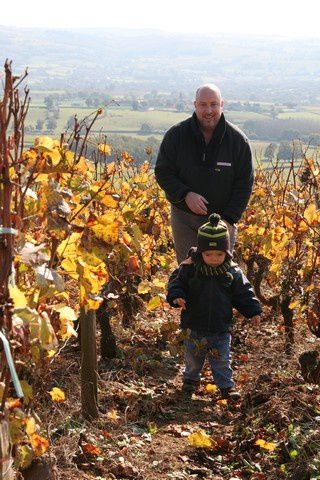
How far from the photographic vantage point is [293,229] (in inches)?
248

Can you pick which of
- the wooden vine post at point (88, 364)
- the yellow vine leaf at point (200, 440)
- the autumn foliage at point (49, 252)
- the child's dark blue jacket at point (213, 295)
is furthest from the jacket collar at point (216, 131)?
the yellow vine leaf at point (200, 440)

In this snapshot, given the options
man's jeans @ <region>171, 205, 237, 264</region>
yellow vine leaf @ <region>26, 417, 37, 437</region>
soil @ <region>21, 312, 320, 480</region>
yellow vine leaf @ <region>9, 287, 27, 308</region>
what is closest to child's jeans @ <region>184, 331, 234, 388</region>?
soil @ <region>21, 312, 320, 480</region>

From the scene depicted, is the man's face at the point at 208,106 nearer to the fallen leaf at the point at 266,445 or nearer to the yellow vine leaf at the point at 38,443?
the fallen leaf at the point at 266,445

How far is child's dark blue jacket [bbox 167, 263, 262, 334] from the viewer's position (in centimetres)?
517

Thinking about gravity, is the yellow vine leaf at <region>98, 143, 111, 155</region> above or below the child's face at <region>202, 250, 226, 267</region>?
above

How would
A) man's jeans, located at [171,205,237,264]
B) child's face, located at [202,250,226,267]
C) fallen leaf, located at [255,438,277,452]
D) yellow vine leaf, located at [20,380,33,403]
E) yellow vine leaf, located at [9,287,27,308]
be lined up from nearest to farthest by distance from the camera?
yellow vine leaf, located at [9,287,27,308] → yellow vine leaf, located at [20,380,33,403] → fallen leaf, located at [255,438,277,452] → child's face, located at [202,250,226,267] → man's jeans, located at [171,205,237,264]

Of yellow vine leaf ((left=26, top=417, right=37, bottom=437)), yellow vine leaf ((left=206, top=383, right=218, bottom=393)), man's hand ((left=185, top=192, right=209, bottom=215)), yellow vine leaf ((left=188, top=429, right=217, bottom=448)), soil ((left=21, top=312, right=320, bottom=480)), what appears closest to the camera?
yellow vine leaf ((left=26, top=417, right=37, bottom=437))

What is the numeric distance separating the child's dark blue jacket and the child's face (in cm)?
12

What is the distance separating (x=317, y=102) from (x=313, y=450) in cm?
10230

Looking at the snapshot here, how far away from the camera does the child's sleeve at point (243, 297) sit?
5156 millimetres

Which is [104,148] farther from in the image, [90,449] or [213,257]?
[90,449]

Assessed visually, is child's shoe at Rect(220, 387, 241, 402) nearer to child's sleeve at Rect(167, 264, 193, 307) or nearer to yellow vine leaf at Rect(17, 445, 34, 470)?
child's sleeve at Rect(167, 264, 193, 307)

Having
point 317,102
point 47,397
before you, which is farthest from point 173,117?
point 47,397

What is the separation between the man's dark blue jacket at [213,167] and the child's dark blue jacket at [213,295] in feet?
2.37
